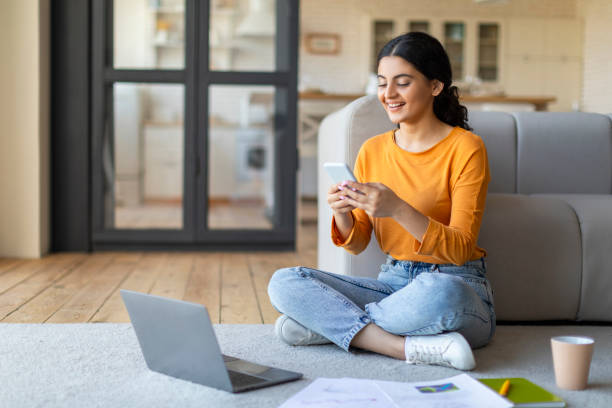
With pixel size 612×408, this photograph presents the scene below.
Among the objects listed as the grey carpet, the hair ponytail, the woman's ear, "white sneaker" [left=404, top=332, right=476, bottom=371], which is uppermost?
the woman's ear

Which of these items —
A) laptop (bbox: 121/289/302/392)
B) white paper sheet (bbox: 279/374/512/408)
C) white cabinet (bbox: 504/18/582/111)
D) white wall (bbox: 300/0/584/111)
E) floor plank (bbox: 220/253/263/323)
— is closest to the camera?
white paper sheet (bbox: 279/374/512/408)

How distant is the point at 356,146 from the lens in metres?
2.12

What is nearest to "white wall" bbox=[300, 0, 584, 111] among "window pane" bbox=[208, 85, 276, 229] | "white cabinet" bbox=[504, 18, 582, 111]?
"white cabinet" bbox=[504, 18, 582, 111]

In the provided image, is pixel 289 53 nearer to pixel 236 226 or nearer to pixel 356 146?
pixel 236 226

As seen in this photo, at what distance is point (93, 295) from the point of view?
2.52 metres

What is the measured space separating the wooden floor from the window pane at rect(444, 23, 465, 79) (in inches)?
202

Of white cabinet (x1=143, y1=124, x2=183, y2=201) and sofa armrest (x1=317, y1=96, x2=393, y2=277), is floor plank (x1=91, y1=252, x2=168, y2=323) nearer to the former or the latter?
white cabinet (x1=143, y1=124, x2=183, y2=201)

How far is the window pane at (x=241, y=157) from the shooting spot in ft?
12.5

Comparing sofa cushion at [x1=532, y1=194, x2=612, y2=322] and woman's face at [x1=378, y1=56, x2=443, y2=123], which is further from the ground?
woman's face at [x1=378, y1=56, x2=443, y2=123]

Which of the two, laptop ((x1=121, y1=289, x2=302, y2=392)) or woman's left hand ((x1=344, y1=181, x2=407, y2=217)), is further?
woman's left hand ((x1=344, y1=181, x2=407, y2=217))

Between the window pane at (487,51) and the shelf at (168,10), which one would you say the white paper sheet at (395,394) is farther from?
the window pane at (487,51)

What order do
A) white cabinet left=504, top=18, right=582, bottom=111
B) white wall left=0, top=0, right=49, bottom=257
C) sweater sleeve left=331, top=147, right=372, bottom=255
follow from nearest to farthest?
sweater sleeve left=331, top=147, right=372, bottom=255
white wall left=0, top=0, right=49, bottom=257
white cabinet left=504, top=18, right=582, bottom=111

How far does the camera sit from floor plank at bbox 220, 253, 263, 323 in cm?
222

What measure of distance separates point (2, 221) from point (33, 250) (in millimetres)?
218
